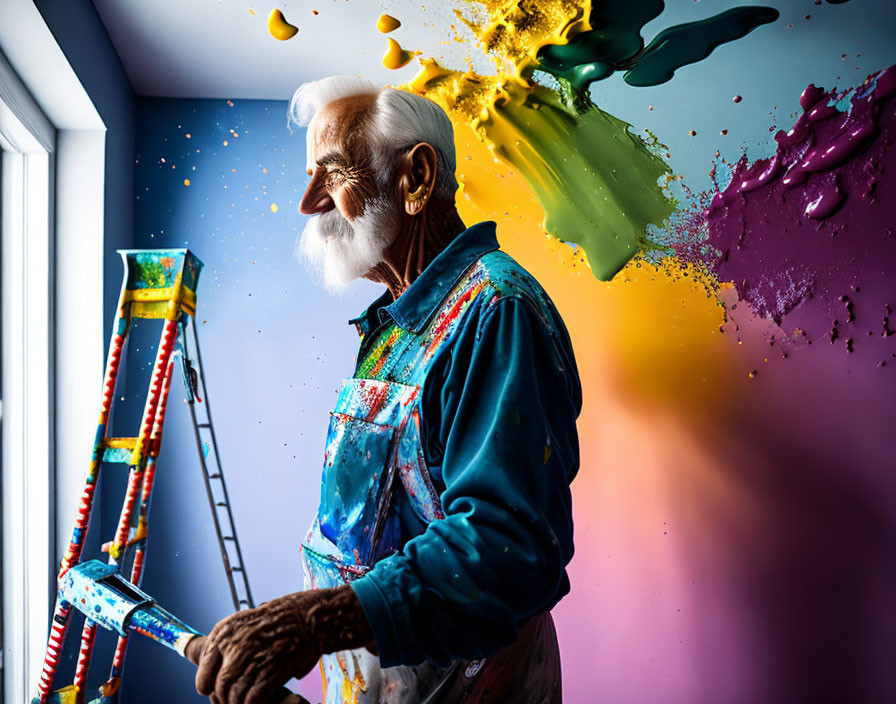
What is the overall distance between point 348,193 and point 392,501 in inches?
20.3

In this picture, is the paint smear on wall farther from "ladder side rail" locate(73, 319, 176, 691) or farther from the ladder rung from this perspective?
the ladder rung

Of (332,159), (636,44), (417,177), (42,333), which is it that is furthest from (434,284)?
(42,333)

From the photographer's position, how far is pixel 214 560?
2.13 metres

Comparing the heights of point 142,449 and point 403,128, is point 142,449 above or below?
below

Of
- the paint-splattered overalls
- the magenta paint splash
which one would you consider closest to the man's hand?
the paint-splattered overalls

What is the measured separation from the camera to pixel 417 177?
106 centimetres

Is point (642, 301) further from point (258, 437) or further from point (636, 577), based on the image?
point (258, 437)

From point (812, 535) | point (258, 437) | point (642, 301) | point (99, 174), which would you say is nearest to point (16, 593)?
point (258, 437)

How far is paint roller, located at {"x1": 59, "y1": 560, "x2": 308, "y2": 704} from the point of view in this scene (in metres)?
0.76

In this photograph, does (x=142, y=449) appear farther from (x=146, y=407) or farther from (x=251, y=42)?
(x=251, y=42)

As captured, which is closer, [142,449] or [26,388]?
[142,449]

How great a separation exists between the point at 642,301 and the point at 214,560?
5.20ft

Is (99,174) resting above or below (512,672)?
above

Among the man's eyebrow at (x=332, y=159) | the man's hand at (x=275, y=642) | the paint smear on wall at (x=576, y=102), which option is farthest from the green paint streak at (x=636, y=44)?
the man's hand at (x=275, y=642)
